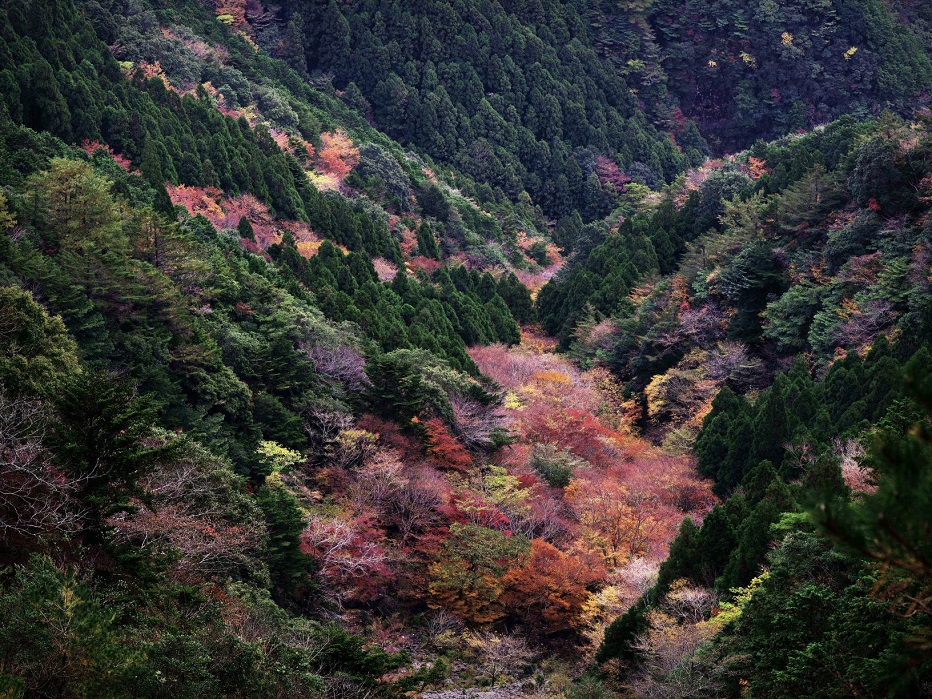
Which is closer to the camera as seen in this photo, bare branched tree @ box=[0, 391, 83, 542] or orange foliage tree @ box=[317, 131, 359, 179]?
bare branched tree @ box=[0, 391, 83, 542]

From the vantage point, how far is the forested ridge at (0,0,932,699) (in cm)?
1543

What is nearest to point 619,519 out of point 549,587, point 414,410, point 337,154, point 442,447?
point 549,587

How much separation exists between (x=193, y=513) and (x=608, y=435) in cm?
2475

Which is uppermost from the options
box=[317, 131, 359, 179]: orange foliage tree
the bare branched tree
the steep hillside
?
the steep hillside

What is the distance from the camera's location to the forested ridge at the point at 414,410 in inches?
607

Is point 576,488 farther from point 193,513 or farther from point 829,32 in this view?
point 829,32

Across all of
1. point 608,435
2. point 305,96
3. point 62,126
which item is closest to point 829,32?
point 305,96

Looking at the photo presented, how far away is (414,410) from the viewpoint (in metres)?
35.7

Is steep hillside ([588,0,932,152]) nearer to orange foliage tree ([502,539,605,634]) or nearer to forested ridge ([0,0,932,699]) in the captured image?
forested ridge ([0,0,932,699])

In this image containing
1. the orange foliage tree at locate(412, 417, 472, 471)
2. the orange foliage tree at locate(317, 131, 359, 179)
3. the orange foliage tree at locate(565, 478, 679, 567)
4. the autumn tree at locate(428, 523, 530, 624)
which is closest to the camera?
the autumn tree at locate(428, 523, 530, 624)

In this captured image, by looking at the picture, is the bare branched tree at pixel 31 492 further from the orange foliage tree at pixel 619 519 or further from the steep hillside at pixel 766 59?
the steep hillside at pixel 766 59

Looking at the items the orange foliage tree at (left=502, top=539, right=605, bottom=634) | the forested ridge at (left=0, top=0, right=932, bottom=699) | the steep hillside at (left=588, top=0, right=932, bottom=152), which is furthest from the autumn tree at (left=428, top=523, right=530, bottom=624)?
the steep hillside at (left=588, top=0, right=932, bottom=152)

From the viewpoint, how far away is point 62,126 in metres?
44.1

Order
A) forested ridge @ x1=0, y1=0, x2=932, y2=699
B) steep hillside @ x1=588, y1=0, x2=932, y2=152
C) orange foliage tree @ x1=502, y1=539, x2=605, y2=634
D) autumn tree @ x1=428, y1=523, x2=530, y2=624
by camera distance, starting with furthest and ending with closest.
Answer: steep hillside @ x1=588, y1=0, x2=932, y2=152
autumn tree @ x1=428, y1=523, x2=530, y2=624
orange foliage tree @ x1=502, y1=539, x2=605, y2=634
forested ridge @ x1=0, y1=0, x2=932, y2=699
